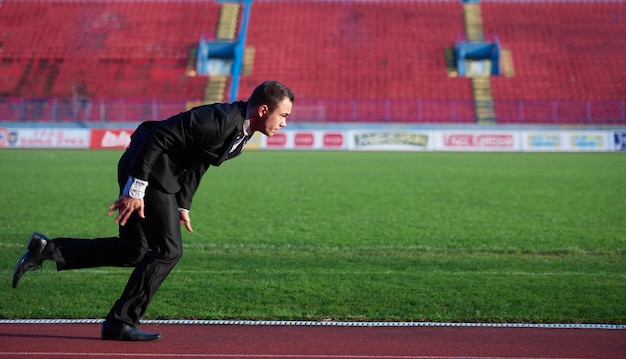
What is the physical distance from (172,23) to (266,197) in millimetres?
39499

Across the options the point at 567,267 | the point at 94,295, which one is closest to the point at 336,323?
the point at 94,295

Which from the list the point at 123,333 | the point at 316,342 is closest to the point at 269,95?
the point at 316,342

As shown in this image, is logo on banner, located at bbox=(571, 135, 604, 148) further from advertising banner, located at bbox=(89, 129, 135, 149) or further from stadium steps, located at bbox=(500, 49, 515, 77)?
advertising banner, located at bbox=(89, 129, 135, 149)

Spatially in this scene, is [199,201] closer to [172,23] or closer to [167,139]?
[167,139]

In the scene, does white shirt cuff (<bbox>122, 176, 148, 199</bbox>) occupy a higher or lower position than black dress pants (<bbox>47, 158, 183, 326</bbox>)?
higher

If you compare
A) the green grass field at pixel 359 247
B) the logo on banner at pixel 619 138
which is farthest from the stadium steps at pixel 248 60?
the green grass field at pixel 359 247

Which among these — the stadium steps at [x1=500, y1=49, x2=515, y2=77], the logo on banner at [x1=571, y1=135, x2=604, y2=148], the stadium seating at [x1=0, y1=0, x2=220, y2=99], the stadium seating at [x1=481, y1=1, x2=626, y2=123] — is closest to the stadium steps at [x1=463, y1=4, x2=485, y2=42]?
the stadium seating at [x1=481, y1=1, x2=626, y2=123]

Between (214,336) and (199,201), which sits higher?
(199,201)

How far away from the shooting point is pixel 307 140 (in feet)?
127

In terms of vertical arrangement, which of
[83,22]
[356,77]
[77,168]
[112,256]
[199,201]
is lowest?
[112,256]

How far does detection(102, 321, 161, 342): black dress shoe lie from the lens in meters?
5.52

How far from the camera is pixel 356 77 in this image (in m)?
47.5

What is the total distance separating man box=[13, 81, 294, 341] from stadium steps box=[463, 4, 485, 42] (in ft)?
156

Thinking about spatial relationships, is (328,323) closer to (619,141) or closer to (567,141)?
(567,141)
